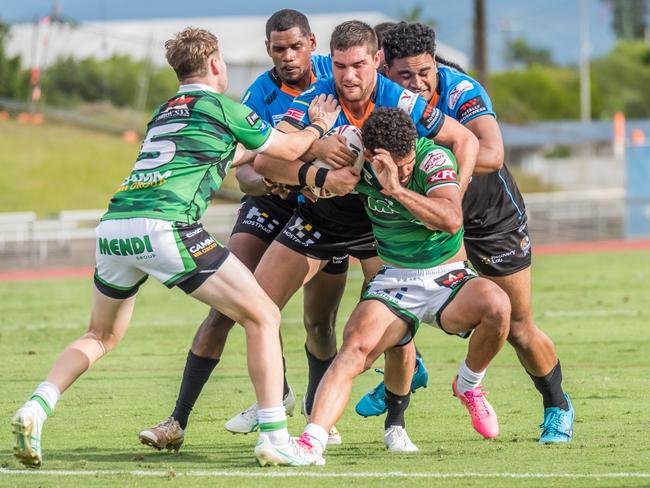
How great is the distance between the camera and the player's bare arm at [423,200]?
22.0 ft

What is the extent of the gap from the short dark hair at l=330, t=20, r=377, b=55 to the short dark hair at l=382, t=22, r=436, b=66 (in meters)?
0.40

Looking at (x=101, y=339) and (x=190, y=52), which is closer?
(x=190, y=52)

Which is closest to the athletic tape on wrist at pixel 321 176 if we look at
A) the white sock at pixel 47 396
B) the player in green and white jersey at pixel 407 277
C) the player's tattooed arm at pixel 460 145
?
the player in green and white jersey at pixel 407 277

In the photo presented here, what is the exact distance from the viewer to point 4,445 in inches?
296

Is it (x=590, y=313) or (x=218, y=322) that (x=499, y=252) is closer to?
(x=218, y=322)

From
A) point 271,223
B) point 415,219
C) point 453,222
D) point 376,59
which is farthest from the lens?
point 271,223

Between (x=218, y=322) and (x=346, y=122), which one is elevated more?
(x=346, y=122)

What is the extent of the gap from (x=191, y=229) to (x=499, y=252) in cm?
240

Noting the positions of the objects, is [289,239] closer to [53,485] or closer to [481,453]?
[481,453]

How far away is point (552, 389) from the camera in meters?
7.70

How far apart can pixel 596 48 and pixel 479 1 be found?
288 feet

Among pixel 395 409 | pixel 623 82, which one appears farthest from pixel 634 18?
pixel 395 409

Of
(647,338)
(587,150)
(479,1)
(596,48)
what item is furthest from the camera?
(596,48)

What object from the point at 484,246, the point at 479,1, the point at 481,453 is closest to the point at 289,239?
the point at 484,246
